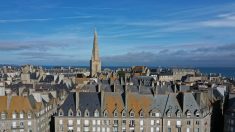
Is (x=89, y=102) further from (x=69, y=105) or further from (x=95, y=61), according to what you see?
(x=95, y=61)

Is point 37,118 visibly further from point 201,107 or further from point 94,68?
point 94,68

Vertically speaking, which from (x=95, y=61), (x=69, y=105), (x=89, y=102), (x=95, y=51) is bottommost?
(x=69, y=105)

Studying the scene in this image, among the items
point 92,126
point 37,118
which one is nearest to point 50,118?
point 37,118

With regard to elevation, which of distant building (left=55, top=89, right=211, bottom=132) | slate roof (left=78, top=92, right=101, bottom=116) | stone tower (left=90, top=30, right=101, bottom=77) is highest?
stone tower (left=90, top=30, right=101, bottom=77)

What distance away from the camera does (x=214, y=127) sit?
84.6 metres

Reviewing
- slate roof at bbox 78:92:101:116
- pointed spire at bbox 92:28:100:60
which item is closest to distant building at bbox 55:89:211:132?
slate roof at bbox 78:92:101:116

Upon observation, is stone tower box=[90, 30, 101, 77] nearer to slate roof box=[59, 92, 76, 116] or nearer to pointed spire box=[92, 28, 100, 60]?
pointed spire box=[92, 28, 100, 60]

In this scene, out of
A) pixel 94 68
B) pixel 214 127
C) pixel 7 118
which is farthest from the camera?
pixel 94 68

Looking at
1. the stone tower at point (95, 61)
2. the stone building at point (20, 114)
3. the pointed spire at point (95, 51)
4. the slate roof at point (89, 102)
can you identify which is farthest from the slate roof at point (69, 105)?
the stone tower at point (95, 61)

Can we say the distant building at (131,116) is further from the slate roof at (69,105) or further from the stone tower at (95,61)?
the stone tower at (95,61)

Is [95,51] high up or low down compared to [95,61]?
up

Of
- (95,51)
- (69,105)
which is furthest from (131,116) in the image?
(95,51)

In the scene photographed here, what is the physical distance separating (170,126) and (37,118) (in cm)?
2737

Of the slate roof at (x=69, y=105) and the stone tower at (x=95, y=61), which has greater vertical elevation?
the stone tower at (x=95, y=61)
